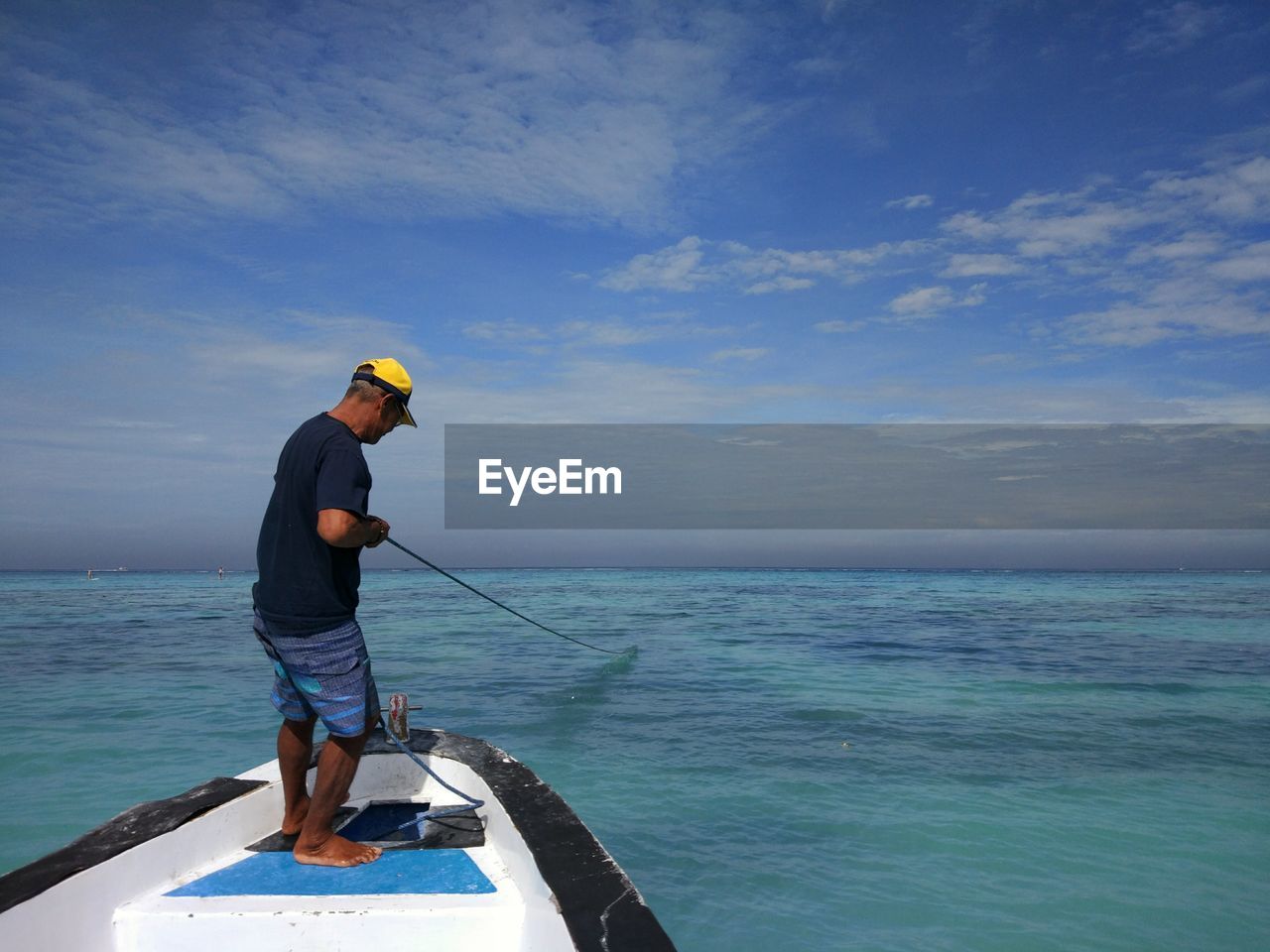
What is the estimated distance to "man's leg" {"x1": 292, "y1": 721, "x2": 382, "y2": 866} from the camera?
3318 millimetres

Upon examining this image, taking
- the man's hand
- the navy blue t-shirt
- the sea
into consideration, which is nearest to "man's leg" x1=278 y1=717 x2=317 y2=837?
the navy blue t-shirt

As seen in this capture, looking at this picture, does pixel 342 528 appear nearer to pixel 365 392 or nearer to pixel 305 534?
pixel 305 534

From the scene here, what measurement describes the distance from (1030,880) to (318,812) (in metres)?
4.47

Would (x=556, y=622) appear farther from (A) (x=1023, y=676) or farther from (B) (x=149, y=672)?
(A) (x=1023, y=676)

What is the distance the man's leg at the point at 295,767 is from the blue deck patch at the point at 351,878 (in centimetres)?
20

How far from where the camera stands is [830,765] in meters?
7.51

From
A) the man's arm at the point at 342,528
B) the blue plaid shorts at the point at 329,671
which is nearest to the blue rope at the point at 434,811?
the blue plaid shorts at the point at 329,671

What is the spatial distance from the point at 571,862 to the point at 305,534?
1658 mm

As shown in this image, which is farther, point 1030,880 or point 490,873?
Answer: point 1030,880

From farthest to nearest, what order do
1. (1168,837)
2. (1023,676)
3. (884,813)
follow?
(1023,676) < (884,813) < (1168,837)

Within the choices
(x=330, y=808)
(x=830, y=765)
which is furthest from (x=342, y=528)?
(x=830, y=765)

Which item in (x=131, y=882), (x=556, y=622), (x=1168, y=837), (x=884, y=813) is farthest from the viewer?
(x=556, y=622)

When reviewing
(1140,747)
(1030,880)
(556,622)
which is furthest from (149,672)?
(1140,747)

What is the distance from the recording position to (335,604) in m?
3.23
